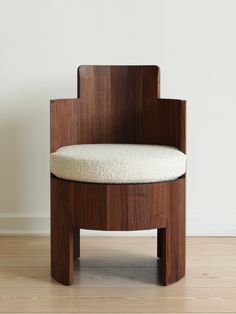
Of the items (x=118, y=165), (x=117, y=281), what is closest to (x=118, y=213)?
(x=118, y=165)

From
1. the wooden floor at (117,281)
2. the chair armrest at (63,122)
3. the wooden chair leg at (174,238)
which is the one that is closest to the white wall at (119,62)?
the wooden floor at (117,281)

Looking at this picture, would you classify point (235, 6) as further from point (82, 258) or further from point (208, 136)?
point (82, 258)

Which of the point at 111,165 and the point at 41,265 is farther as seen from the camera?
the point at 41,265

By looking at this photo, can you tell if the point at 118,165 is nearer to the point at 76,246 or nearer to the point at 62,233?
the point at 62,233

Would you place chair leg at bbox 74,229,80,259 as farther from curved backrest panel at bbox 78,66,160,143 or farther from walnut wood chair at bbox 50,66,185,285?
curved backrest panel at bbox 78,66,160,143

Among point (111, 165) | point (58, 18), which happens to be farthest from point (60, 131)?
point (58, 18)

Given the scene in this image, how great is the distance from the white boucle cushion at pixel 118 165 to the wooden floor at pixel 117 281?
309 millimetres

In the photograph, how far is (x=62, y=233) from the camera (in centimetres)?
175

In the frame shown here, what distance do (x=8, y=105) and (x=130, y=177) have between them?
2.69 feet

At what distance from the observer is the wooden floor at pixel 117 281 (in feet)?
5.25

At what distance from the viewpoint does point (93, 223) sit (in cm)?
169

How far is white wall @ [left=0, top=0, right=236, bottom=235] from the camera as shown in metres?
2.26

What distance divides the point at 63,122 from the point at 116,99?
0.22m

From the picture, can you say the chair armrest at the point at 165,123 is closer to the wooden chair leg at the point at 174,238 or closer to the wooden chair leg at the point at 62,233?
the wooden chair leg at the point at 174,238
